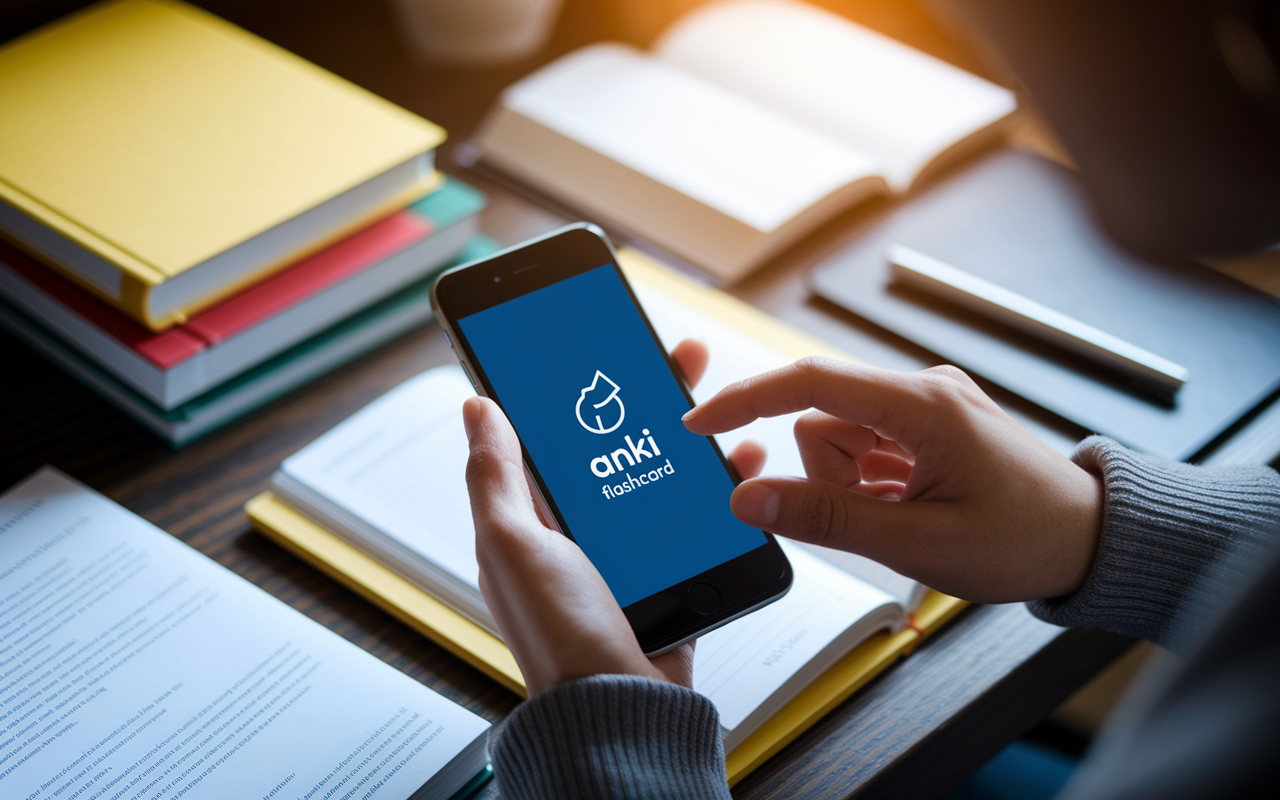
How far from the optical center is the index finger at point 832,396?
53cm

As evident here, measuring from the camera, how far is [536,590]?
462 mm

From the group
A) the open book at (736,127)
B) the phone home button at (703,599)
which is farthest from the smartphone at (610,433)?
the open book at (736,127)

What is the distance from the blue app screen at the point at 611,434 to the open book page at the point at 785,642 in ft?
0.16

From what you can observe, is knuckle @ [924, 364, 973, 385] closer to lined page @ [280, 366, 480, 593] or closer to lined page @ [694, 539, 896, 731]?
lined page @ [694, 539, 896, 731]

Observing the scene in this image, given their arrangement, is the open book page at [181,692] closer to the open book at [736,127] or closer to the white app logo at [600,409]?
the white app logo at [600,409]

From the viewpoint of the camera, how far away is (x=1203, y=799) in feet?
0.74

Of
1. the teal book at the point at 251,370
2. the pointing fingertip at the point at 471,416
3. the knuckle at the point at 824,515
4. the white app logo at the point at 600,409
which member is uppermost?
the pointing fingertip at the point at 471,416

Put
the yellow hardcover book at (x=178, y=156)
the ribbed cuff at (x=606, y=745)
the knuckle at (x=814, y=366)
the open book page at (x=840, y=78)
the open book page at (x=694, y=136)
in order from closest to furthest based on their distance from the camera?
1. the ribbed cuff at (x=606, y=745)
2. the knuckle at (x=814, y=366)
3. the yellow hardcover book at (x=178, y=156)
4. the open book page at (x=694, y=136)
5. the open book page at (x=840, y=78)

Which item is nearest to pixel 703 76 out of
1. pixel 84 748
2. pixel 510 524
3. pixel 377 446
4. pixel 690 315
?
pixel 690 315

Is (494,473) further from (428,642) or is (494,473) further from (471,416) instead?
(428,642)

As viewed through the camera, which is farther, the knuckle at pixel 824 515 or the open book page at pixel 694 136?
the open book page at pixel 694 136

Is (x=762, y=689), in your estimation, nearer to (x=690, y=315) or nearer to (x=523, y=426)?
(x=523, y=426)

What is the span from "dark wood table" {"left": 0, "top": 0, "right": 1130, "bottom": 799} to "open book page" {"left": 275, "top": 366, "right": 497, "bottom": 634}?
0.04m

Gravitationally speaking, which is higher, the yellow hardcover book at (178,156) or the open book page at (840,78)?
the open book page at (840,78)
